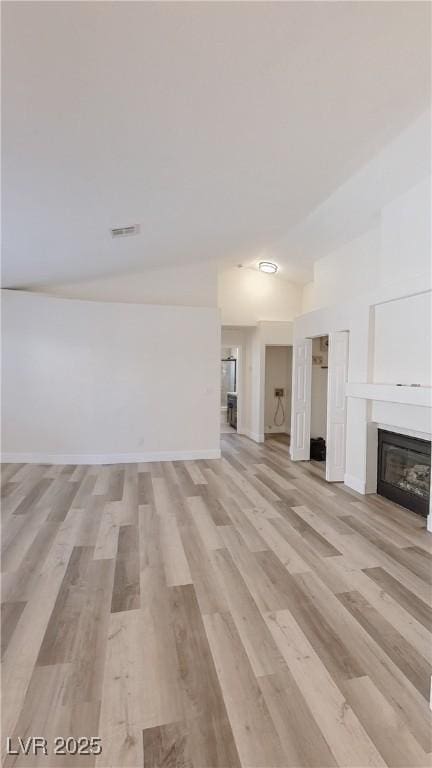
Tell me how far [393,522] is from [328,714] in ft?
7.85

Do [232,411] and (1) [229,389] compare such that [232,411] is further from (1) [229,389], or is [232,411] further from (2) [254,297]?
(2) [254,297]

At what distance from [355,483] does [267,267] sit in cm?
456

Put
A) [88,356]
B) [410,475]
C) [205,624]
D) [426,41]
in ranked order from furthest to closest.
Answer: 1. [88,356]
2. [410,475]
3. [205,624]
4. [426,41]

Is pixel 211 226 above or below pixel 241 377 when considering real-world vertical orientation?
above

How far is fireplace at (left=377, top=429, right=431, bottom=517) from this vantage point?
368 cm

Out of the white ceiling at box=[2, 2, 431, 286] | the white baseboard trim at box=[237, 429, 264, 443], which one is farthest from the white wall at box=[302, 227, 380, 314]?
the white baseboard trim at box=[237, 429, 264, 443]

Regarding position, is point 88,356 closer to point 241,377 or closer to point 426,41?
point 241,377

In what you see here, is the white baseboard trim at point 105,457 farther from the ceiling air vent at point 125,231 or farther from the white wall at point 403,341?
the ceiling air vent at point 125,231

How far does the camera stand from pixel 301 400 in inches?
237

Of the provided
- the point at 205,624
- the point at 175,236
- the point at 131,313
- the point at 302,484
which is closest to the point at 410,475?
the point at 302,484

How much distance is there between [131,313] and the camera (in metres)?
5.82

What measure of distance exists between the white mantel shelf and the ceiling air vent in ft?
10.5

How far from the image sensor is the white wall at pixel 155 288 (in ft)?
19.7

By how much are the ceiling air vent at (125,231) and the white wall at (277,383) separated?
538 centimetres
